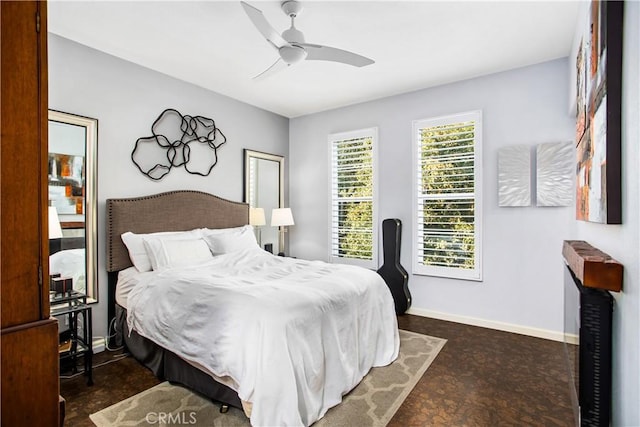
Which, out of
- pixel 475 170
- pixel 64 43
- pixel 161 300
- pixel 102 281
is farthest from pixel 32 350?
pixel 475 170

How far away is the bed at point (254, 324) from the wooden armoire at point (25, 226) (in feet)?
3.64

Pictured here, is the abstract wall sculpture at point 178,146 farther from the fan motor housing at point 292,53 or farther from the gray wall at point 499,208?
the gray wall at point 499,208

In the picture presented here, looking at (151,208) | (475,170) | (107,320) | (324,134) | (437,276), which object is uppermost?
(324,134)

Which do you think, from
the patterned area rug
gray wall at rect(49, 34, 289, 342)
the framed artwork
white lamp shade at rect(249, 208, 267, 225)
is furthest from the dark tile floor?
white lamp shade at rect(249, 208, 267, 225)

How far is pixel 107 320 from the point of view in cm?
314

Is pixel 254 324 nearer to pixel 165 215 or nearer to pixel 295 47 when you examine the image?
pixel 295 47

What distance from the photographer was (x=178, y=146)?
3781 millimetres

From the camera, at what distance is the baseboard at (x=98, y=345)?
9.94 feet

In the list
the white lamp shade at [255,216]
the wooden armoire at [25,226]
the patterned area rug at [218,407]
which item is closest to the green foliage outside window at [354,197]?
the white lamp shade at [255,216]

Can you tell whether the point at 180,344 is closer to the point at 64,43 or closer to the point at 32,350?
the point at 32,350

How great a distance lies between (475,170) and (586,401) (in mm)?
2897

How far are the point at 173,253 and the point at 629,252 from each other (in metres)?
3.16

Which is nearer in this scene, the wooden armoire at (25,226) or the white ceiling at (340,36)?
the wooden armoire at (25,226)

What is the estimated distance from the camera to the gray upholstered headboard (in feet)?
10.2
